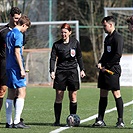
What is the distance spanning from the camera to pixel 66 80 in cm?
1120

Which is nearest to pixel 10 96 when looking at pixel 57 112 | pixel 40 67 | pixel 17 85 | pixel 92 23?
pixel 17 85

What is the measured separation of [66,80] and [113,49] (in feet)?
3.44

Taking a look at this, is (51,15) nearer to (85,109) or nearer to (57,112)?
(85,109)

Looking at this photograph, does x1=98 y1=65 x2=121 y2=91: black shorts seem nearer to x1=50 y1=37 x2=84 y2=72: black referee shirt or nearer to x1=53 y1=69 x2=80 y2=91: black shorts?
x1=53 y1=69 x2=80 y2=91: black shorts

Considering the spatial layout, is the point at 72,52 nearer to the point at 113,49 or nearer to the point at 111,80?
the point at 113,49

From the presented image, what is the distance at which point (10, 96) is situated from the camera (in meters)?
10.6

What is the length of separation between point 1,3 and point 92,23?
535 centimetres

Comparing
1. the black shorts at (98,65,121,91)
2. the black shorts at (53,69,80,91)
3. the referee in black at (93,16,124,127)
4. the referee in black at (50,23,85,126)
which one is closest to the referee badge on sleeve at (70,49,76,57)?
the referee in black at (50,23,85,126)

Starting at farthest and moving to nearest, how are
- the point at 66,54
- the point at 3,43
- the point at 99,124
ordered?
the point at 3,43
the point at 66,54
the point at 99,124

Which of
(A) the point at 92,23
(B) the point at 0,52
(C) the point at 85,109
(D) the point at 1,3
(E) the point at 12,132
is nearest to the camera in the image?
(E) the point at 12,132

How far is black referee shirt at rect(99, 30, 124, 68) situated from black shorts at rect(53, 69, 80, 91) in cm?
61

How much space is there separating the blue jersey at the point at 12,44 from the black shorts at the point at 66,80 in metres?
1.01

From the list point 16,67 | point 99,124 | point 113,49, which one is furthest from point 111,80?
point 16,67

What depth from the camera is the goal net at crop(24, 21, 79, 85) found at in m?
26.1
